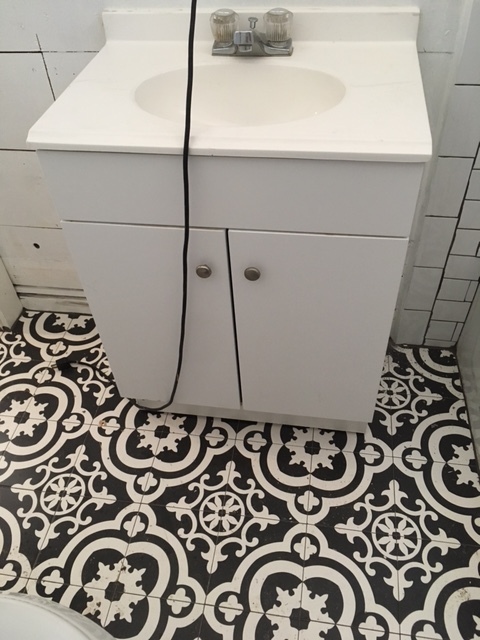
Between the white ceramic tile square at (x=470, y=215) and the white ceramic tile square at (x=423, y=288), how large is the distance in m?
0.14

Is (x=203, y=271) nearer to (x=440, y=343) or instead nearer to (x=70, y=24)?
(x=70, y=24)

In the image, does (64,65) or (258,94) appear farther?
(64,65)

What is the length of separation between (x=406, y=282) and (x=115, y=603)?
39.2 inches

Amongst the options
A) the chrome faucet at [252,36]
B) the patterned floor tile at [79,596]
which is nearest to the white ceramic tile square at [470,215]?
the chrome faucet at [252,36]

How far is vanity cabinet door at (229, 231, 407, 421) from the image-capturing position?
911 millimetres

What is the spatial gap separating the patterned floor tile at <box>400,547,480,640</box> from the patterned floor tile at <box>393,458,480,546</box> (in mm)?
42

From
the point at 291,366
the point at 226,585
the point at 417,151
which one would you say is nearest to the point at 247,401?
the point at 291,366

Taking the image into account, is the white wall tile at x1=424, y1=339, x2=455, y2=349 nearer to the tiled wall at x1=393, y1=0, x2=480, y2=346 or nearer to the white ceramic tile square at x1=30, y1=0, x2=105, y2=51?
the tiled wall at x1=393, y1=0, x2=480, y2=346

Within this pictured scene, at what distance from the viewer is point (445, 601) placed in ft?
3.52

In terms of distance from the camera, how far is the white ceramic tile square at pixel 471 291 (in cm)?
134

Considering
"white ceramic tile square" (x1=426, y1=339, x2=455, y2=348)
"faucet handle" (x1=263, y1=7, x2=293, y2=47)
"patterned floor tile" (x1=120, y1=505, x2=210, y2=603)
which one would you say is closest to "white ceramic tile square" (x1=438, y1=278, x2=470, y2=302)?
"white ceramic tile square" (x1=426, y1=339, x2=455, y2=348)

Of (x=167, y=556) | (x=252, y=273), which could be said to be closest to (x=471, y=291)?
(x=252, y=273)

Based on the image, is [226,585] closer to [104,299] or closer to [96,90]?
[104,299]

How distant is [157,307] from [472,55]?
2.44 feet
